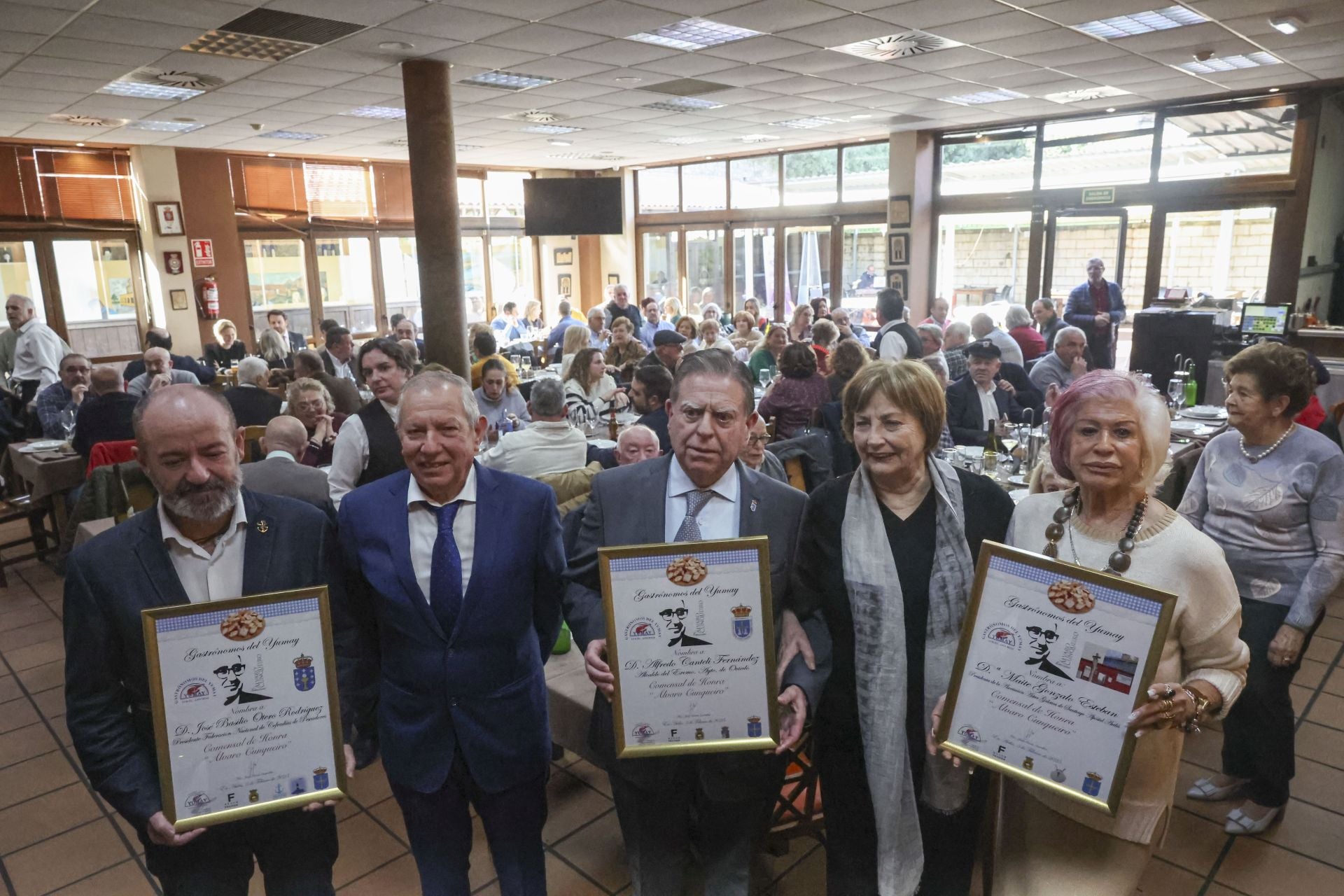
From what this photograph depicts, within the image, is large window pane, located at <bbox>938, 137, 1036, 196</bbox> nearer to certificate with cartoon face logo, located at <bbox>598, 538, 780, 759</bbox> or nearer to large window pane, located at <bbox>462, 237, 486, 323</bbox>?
large window pane, located at <bbox>462, 237, 486, 323</bbox>

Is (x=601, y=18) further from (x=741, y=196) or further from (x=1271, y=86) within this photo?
(x=741, y=196)

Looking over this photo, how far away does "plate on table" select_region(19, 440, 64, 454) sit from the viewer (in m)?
5.82

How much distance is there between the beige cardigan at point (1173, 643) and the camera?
1.56m

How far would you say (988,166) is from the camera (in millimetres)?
10945

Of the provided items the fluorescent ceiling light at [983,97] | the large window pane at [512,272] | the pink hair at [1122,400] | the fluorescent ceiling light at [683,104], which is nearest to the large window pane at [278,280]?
the large window pane at [512,272]

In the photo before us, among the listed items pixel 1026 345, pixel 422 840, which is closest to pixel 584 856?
pixel 422 840

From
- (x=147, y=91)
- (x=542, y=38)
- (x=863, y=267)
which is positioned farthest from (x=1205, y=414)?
(x=147, y=91)

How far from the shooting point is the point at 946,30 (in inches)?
232

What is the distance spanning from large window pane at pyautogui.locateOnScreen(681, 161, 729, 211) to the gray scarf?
12.8 meters

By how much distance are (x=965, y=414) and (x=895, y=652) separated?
3465 millimetres

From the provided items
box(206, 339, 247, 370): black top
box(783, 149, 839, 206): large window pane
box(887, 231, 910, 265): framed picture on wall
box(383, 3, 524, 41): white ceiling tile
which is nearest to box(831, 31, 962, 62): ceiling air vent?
box(383, 3, 524, 41): white ceiling tile

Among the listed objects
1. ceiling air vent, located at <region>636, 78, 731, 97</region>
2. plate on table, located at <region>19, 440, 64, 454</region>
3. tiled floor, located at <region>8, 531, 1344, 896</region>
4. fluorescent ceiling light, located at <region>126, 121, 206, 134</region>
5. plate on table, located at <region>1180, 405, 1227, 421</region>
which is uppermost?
ceiling air vent, located at <region>636, 78, 731, 97</region>

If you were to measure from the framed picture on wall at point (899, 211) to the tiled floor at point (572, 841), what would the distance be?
872 centimetres

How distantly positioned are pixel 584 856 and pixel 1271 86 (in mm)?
9806
